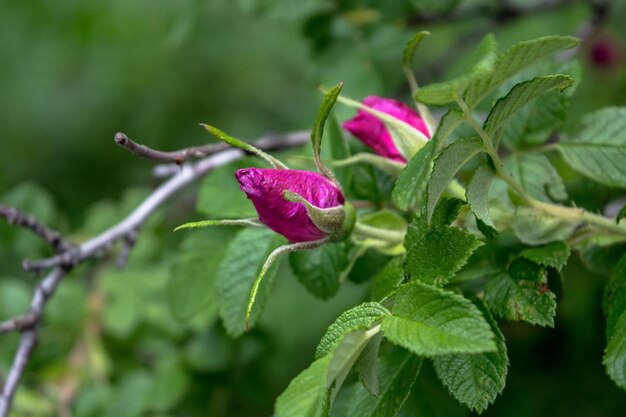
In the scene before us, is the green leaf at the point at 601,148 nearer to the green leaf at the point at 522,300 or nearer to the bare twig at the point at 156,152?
the green leaf at the point at 522,300

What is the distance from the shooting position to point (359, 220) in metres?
1.13

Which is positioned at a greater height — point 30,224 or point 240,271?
point 30,224

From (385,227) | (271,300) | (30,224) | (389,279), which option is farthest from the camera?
(271,300)

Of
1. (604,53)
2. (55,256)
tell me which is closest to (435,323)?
(55,256)

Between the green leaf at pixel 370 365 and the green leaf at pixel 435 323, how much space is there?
0.04 meters

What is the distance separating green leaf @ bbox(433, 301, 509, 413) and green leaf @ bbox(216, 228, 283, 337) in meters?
0.38

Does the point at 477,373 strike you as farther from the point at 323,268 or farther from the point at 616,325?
the point at 323,268

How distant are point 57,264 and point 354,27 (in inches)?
38.7

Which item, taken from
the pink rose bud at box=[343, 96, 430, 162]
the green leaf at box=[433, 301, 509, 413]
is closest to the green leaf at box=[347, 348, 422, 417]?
the green leaf at box=[433, 301, 509, 413]

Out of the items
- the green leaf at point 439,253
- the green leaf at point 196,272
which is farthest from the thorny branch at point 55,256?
the green leaf at point 439,253

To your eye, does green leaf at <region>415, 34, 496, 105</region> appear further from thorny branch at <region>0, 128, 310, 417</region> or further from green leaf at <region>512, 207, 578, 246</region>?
thorny branch at <region>0, 128, 310, 417</region>

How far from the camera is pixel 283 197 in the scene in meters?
0.92

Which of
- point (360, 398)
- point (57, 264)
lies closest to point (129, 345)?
point (57, 264)

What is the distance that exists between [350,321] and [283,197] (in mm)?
168
